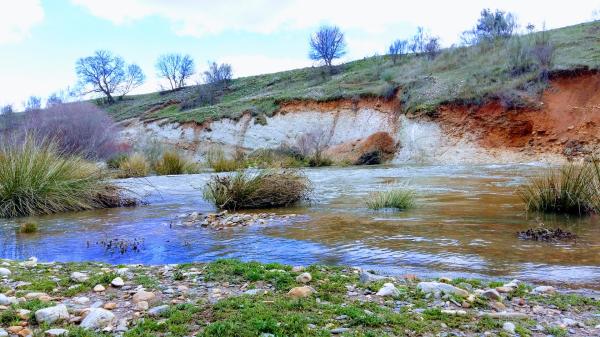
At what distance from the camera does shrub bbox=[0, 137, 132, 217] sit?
9.63 metres

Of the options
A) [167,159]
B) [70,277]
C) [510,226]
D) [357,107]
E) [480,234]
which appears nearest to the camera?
[70,277]

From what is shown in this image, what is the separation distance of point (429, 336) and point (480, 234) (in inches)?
160

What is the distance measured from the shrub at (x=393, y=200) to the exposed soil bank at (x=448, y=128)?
15.5 meters

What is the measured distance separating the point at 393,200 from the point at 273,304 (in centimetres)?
631

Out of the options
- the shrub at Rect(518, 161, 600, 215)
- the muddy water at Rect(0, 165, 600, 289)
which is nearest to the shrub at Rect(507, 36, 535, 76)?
the muddy water at Rect(0, 165, 600, 289)

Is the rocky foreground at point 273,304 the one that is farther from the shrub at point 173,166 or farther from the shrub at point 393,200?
the shrub at point 173,166

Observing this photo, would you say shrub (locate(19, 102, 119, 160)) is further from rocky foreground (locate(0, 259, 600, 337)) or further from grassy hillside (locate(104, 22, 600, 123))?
rocky foreground (locate(0, 259, 600, 337))

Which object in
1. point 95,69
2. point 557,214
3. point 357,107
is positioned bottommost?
point 557,214

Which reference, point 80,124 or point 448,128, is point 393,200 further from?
point 80,124

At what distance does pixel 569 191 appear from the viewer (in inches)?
305

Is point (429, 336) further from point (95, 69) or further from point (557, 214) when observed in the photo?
point (95, 69)

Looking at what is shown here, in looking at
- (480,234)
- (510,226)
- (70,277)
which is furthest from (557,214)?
(70,277)

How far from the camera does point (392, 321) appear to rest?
9.76 feet

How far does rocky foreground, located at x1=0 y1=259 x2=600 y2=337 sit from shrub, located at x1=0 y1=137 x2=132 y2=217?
585cm
